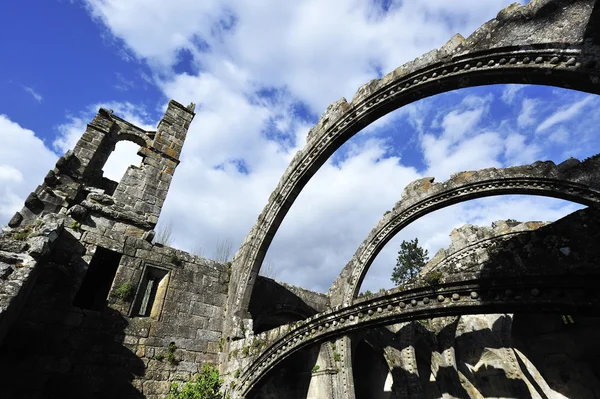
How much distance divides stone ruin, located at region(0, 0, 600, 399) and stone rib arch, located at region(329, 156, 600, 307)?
4 centimetres

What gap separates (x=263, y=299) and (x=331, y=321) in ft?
13.1

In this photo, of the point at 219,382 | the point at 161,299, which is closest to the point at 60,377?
the point at 161,299

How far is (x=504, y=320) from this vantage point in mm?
11359

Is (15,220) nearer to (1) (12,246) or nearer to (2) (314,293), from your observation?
(1) (12,246)

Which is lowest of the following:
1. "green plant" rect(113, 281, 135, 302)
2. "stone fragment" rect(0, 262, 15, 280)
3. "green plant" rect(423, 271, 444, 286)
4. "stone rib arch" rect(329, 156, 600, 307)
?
"green plant" rect(423, 271, 444, 286)

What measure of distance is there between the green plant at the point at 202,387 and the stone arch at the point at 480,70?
0.85 meters

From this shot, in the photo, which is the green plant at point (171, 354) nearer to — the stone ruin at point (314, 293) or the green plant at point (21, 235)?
the stone ruin at point (314, 293)

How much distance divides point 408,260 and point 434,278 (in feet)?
83.6

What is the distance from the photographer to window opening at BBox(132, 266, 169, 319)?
592 centimetres

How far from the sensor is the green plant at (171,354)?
225 inches

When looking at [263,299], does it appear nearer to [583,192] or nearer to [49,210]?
[49,210]

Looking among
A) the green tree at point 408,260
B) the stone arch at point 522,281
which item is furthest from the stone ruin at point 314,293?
the green tree at point 408,260

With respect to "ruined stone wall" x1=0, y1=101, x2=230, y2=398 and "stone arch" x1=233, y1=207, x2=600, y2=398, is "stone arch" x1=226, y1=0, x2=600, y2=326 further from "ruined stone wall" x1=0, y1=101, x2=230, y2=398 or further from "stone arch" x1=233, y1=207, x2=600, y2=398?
"stone arch" x1=233, y1=207, x2=600, y2=398

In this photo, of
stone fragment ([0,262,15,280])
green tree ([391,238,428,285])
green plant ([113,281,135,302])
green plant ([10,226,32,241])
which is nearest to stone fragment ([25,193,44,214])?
green plant ([10,226,32,241])
